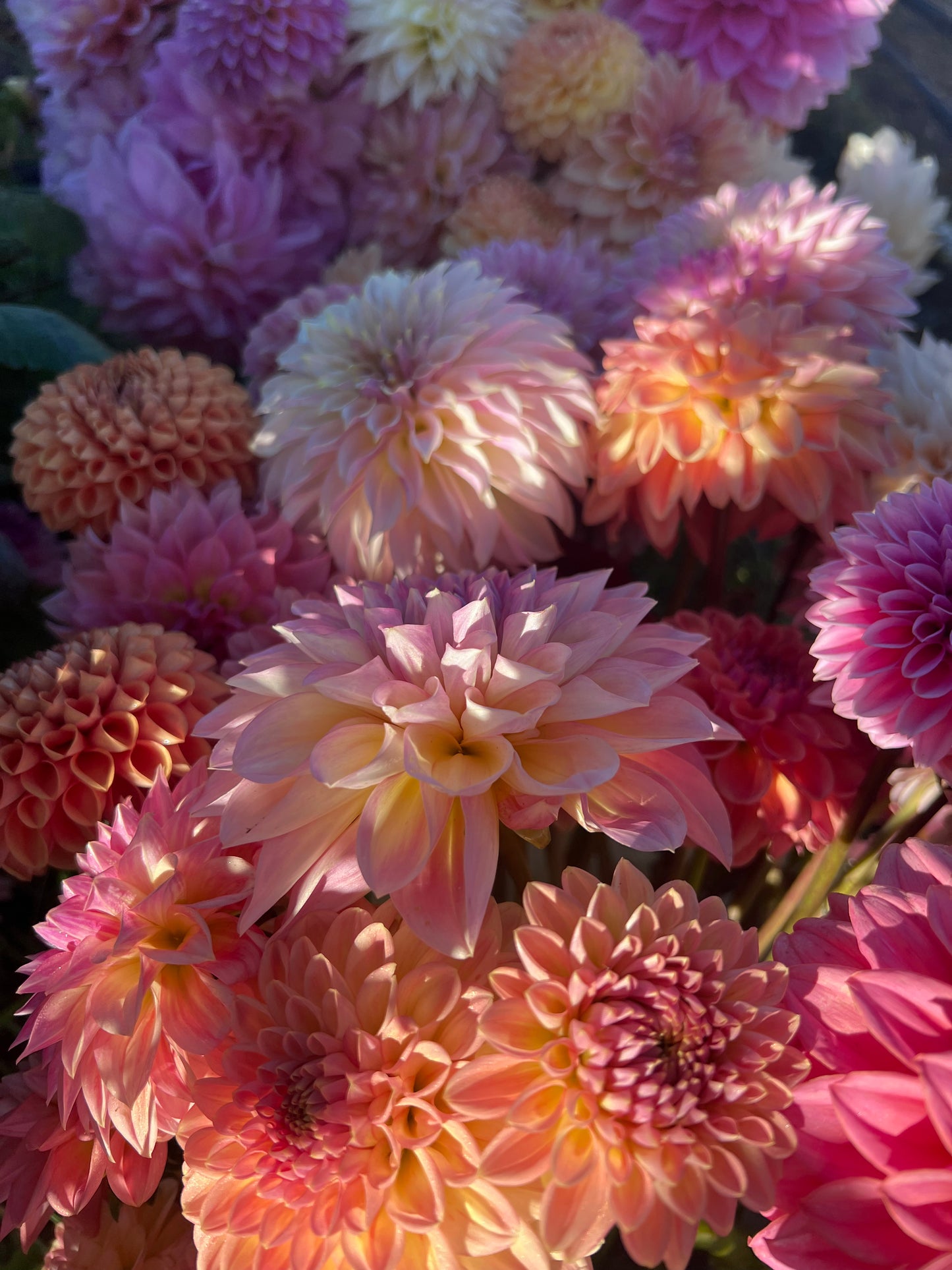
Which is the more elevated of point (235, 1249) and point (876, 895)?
point (876, 895)

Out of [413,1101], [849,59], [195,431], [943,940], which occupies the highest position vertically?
[849,59]

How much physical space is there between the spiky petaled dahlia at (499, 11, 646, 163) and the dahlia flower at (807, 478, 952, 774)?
525mm

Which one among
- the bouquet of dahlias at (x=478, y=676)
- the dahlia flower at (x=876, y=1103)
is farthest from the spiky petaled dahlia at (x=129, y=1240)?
the dahlia flower at (x=876, y=1103)

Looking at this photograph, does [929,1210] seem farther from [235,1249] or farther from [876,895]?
[235,1249]

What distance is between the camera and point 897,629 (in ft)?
1.04

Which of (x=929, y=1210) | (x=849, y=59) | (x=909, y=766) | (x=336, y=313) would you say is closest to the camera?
(x=929, y=1210)

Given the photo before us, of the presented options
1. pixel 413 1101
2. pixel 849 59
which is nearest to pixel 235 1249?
pixel 413 1101

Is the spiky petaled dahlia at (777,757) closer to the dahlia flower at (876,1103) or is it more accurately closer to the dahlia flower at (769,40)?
the dahlia flower at (876,1103)

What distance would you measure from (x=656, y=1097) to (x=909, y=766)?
0.24 metres

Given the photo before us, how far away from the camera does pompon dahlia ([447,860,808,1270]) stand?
0.23 m

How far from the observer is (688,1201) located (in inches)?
9.1

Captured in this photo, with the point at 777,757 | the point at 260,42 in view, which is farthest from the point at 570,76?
the point at 777,757

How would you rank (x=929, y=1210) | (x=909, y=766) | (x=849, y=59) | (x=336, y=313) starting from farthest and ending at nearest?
1. (x=849, y=59)
2. (x=336, y=313)
3. (x=909, y=766)
4. (x=929, y=1210)

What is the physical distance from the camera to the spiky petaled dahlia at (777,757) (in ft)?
1.28
